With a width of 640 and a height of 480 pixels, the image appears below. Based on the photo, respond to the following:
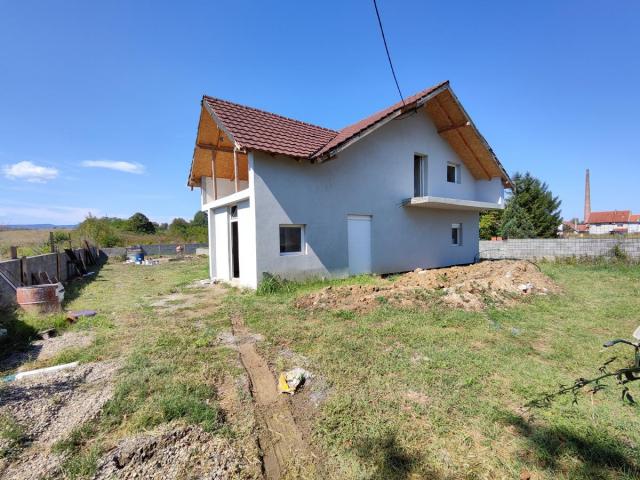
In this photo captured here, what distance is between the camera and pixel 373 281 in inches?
394

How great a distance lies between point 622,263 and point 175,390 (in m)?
17.8

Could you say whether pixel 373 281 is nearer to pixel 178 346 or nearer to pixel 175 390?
pixel 178 346

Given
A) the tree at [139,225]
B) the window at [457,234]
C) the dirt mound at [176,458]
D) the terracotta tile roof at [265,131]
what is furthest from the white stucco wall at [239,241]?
the tree at [139,225]

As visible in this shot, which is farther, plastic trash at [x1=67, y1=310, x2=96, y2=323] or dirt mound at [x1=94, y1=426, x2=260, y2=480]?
plastic trash at [x1=67, y1=310, x2=96, y2=323]

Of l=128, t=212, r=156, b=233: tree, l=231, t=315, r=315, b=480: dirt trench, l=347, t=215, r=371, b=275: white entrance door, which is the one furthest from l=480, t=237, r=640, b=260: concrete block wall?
l=128, t=212, r=156, b=233: tree

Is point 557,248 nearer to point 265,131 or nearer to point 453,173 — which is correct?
point 453,173

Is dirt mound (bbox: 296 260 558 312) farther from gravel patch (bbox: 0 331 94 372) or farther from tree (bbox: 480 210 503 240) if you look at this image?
tree (bbox: 480 210 503 240)

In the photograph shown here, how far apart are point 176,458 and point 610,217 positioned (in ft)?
318

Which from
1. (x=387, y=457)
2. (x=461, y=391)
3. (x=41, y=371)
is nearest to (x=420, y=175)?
(x=461, y=391)

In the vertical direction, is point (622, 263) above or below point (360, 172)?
below

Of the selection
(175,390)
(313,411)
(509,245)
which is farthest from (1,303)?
(509,245)

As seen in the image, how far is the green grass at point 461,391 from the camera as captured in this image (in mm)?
2328

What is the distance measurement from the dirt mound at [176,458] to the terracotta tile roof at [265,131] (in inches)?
272

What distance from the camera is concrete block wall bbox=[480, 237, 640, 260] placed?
44.8 ft
